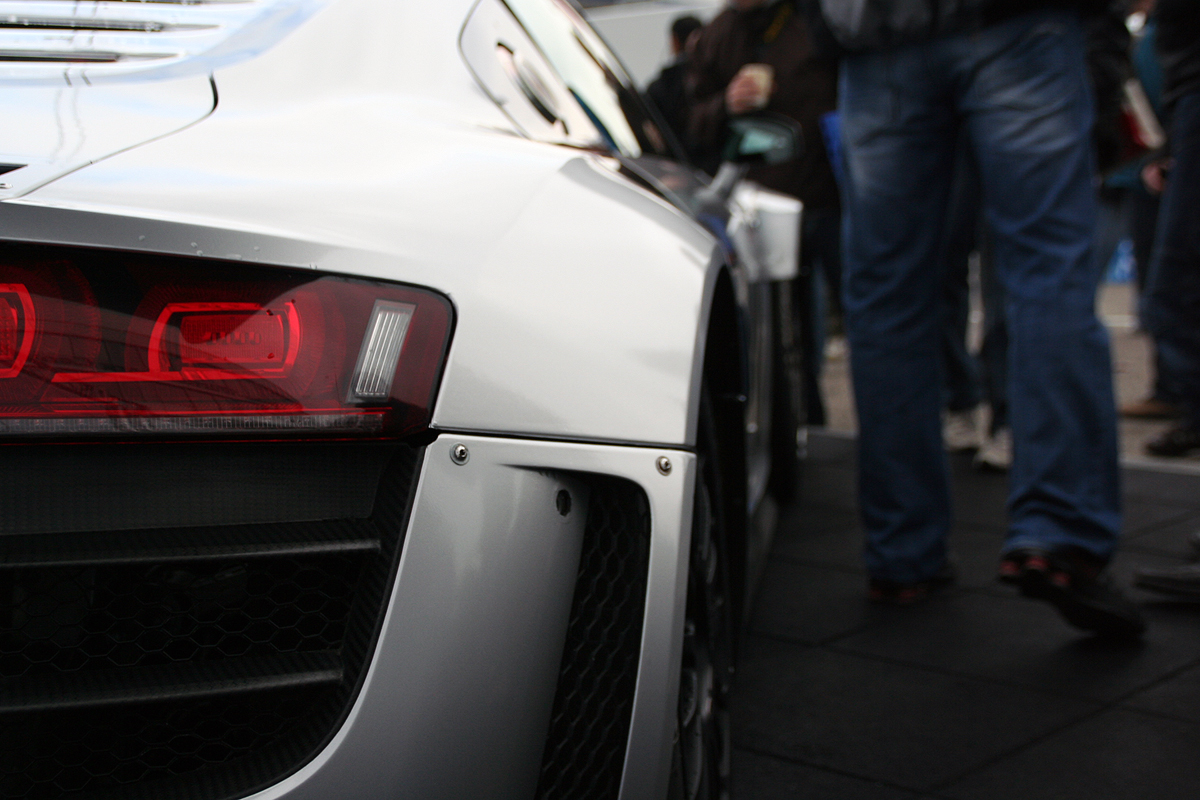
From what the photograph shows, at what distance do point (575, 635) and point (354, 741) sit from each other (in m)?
0.25

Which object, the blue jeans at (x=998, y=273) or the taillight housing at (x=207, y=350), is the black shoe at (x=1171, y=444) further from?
the taillight housing at (x=207, y=350)

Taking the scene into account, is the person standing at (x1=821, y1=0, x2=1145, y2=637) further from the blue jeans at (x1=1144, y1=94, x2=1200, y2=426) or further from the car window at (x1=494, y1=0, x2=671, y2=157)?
the blue jeans at (x1=1144, y1=94, x2=1200, y2=426)

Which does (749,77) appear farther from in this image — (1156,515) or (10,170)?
(10,170)

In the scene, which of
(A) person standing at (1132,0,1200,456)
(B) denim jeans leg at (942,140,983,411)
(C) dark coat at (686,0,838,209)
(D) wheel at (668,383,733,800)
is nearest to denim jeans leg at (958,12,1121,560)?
(A) person standing at (1132,0,1200,456)

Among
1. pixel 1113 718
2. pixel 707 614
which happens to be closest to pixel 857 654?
pixel 1113 718

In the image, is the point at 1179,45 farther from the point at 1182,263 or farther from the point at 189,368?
the point at 189,368

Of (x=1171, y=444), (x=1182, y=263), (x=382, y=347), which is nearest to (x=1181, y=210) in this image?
(x=1182, y=263)

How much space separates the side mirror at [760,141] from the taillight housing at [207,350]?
79.5 inches

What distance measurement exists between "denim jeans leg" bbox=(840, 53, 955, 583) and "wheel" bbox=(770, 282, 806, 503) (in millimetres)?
465

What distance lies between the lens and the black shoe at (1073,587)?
2.40 meters

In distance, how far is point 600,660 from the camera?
4.06 ft

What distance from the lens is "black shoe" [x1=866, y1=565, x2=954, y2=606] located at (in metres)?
2.92

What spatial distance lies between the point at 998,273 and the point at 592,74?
101cm

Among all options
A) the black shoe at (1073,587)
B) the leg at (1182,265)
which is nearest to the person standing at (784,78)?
the leg at (1182,265)
